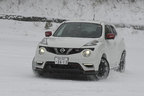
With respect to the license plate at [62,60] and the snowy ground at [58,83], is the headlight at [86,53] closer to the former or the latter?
the license plate at [62,60]

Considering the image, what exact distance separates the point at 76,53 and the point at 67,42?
44cm

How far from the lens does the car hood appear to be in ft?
35.0

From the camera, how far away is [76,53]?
1053 cm

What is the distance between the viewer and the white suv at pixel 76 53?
1055 cm

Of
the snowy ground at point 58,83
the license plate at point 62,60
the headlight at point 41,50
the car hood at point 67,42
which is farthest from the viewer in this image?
the headlight at point 41,50

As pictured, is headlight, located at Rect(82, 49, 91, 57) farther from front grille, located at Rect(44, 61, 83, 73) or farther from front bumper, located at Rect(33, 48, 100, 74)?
front grille, located at Rect(44, 61, 83, 73)

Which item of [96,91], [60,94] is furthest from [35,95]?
[96,91]

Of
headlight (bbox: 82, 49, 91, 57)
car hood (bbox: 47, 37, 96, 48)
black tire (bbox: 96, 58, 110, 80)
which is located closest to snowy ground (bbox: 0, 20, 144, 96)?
black tire (bbox: 96, 58, 110, 80)

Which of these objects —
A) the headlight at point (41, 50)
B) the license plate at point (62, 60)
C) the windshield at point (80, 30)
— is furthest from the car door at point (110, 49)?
the headlight at point (41, 50)

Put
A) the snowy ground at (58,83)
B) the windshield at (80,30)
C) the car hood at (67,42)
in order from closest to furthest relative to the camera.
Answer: the snowy ground at (58,83), the car hood at (67,42), the windshield at (80,30)

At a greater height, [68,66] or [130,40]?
[68,66]

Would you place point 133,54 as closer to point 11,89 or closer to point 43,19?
point 43,19

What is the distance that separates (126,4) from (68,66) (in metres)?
22.8

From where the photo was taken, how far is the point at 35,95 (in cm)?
796
